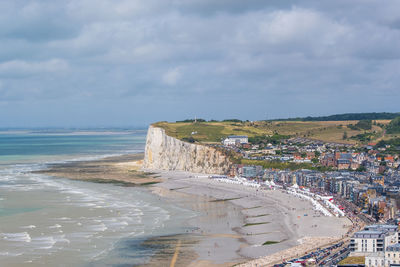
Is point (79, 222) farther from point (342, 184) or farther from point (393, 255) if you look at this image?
point (342, 184)

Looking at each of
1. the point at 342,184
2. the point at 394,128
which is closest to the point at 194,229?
the point at 342,184

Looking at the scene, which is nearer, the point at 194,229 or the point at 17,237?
the point at 17,237

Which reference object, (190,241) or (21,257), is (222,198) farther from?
(21,257)

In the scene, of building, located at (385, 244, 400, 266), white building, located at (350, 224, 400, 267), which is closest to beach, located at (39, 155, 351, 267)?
white building, located at (350, 224, 400, 267)

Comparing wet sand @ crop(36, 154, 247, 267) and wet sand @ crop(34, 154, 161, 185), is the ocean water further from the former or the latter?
wet sand @ crop(34, 154, 161, 185)

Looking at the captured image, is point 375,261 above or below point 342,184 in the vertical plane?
below
